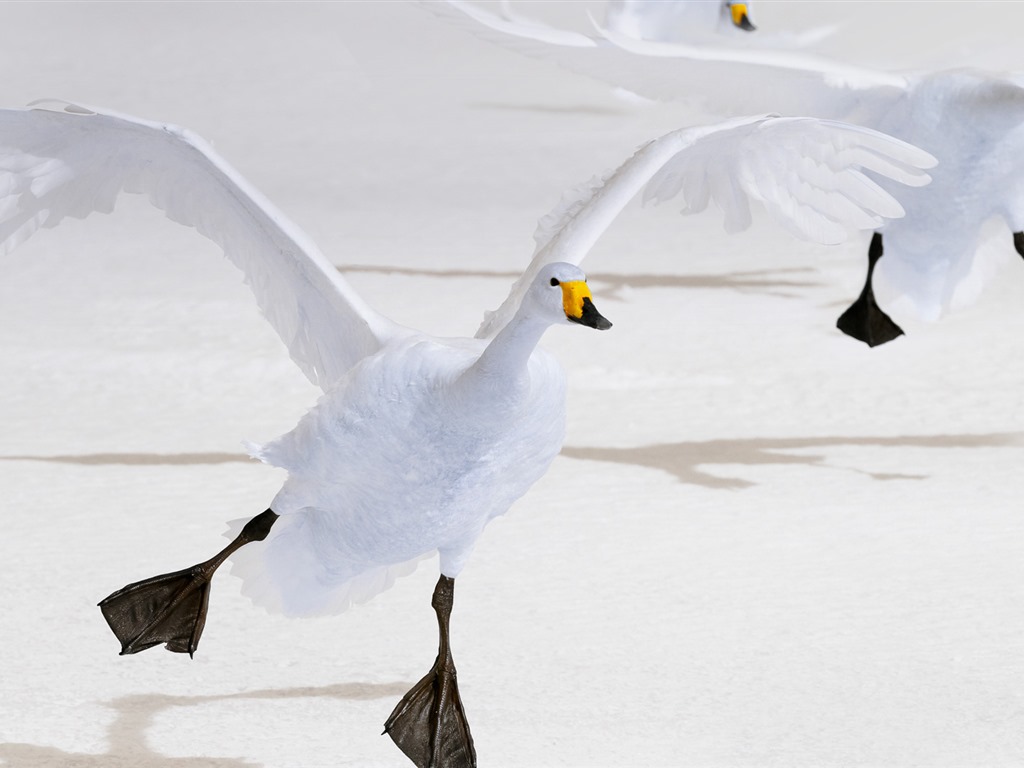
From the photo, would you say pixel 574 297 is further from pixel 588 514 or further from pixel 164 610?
pixel 588 514

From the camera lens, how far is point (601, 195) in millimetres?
3121

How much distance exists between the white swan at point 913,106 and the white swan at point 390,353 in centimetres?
111

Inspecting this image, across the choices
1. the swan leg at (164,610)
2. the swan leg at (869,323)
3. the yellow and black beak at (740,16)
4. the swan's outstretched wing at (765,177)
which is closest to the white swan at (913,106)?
the swan leg at (869,323)

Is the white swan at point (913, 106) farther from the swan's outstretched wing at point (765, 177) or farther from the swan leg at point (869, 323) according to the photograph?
the swan's outstretched wing at point (765, 177)

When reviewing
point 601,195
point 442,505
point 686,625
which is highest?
point 601,195

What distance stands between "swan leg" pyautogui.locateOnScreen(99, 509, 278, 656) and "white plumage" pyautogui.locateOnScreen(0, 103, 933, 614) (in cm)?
11

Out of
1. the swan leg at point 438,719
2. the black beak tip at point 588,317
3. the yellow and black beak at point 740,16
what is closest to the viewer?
the black beak tip at point 588,317

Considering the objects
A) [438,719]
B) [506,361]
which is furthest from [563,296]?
[438,719]

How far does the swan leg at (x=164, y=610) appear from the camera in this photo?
326 centimetres

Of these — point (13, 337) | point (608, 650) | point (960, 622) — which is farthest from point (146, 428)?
point (960, 622)

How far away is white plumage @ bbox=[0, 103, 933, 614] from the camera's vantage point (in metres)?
2.76

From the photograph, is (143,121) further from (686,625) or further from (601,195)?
(686,625)

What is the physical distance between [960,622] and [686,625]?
56 centimetres

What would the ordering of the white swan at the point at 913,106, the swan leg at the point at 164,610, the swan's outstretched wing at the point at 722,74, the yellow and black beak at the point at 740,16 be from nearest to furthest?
the swan leg at the point at 164,610
the swan's outstretched wing at the point at 722,74
the white swan at the point at 913,106
the yellow and black beak at the point at 740,16
